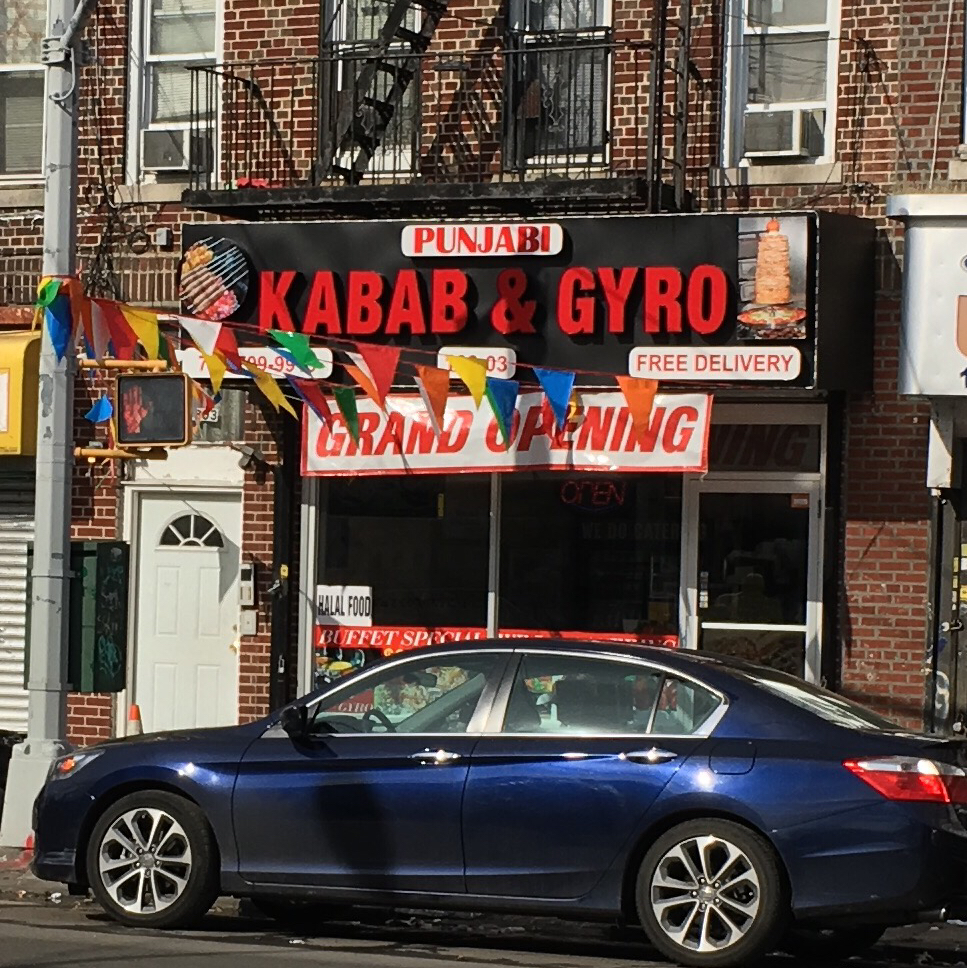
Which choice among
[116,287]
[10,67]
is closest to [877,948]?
[116,287]

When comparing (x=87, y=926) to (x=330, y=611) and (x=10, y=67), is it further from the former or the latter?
(x=10, y=67)

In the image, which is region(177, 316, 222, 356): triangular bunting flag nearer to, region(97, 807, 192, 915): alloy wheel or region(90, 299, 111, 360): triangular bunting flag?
region(90, 299, 111, 360): triangular bunting flag

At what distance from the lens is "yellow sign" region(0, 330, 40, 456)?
52.7 ft

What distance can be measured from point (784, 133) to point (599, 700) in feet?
22.3

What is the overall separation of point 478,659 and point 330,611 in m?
6.44

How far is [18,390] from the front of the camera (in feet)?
52.7

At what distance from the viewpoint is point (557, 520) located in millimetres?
15414

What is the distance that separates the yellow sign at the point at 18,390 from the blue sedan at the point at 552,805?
6286mm

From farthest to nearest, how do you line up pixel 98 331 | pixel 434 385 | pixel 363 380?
1. pixel 363 380
2. pixel 434 385
3. pixel 98 331

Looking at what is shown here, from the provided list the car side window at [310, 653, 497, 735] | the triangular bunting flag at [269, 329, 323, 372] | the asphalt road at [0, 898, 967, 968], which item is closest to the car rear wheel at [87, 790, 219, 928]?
the asphalt road at [0, 898, 967, 968]

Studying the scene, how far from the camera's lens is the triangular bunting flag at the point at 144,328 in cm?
1294

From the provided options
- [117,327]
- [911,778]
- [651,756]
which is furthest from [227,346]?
[911,778]

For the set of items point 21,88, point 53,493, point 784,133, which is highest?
point 21,88

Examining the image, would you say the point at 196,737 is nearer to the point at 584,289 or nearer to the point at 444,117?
the point at 584,289
